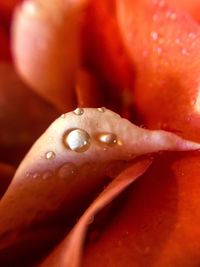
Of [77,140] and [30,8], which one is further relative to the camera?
[30,8]

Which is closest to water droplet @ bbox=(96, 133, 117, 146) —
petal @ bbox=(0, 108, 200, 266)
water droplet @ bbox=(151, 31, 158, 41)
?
petal @ bbox=(0, 108, 200, 266)

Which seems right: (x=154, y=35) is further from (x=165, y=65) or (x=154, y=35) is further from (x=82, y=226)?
(x=82, y=226)

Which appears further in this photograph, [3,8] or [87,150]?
[3,8]

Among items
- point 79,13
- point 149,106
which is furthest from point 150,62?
point 79,13

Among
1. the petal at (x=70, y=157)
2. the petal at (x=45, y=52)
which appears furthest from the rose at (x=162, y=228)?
the petal at (x=45, y=52)

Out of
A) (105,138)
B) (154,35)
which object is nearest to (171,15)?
(154,35)

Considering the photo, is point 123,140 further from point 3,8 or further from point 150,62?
point 3,8
